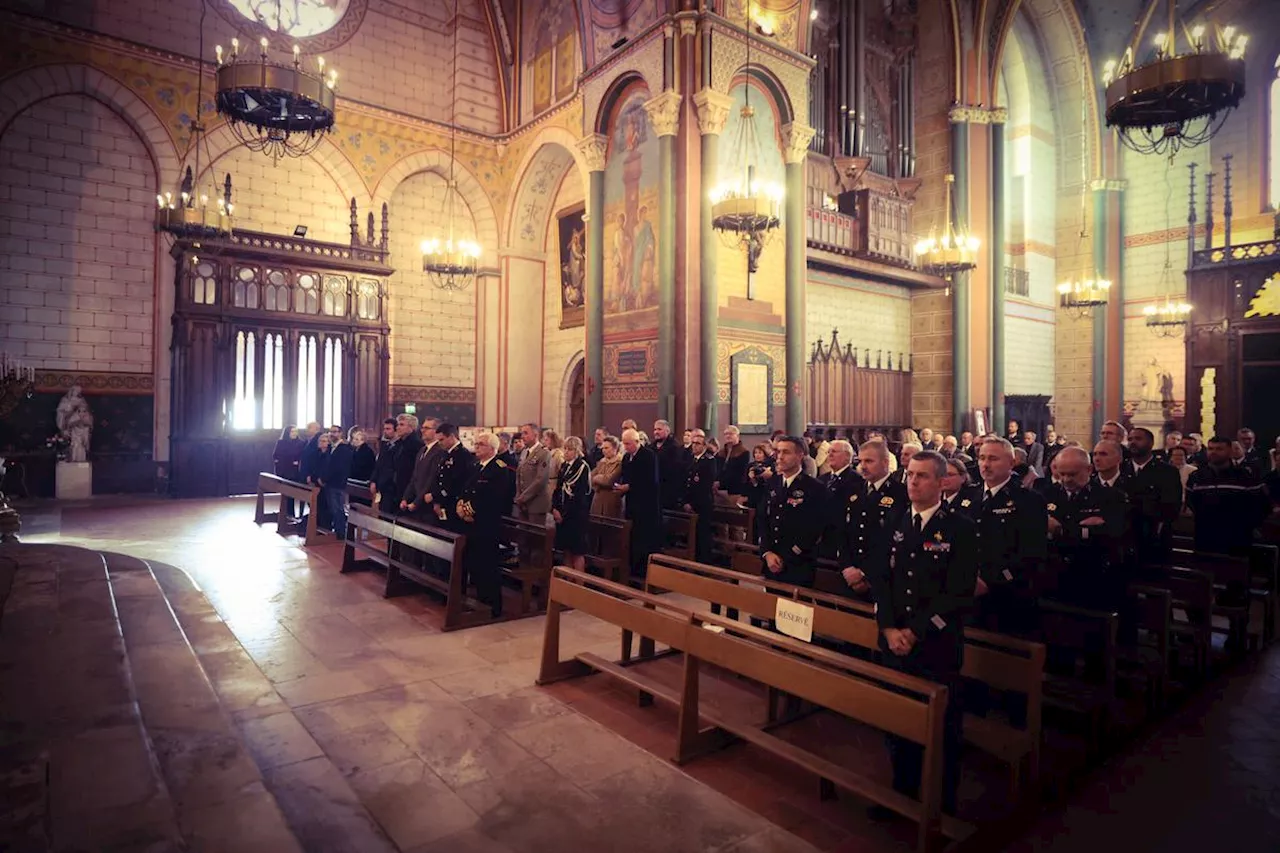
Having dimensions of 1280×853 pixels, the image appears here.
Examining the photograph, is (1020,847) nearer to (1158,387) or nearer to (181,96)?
(181,96)

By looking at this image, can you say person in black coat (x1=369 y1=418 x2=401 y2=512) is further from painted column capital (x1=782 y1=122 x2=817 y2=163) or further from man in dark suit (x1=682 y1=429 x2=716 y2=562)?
painted column capital (x1=782 y1=122 x2=817 y2=163)

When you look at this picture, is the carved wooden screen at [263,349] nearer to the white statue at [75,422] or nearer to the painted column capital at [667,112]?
the white statue at [75,422]

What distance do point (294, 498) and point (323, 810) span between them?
676 centimetres

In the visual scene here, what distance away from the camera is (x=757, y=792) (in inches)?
125

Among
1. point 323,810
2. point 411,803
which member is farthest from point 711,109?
point 323,810

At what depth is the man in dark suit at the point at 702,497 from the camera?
7.33 meters

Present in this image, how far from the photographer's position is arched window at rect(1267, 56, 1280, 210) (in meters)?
15.5

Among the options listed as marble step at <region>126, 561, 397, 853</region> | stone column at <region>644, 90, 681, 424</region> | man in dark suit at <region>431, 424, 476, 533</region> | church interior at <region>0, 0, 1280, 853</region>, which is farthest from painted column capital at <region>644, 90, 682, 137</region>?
marble step at <region>126, 561, 397, 853</region>

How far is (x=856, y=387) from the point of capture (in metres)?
14.8

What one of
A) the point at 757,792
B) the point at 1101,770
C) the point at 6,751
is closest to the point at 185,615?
the point at 6,751

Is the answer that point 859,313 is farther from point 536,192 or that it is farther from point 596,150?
point 536,192

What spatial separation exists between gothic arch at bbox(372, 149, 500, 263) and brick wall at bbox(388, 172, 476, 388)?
21cm

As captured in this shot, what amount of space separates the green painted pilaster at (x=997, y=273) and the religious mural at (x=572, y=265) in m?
8.56

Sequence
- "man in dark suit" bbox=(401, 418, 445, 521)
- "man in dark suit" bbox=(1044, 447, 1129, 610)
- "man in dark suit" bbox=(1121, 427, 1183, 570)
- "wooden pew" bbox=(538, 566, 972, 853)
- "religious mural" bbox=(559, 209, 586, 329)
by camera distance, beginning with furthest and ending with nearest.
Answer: "religious mural" bbox=(559, 209, 586, 329), "man in dark suit" bbox=(401, 418, 445, 521), "man in dark suit" bbox=(1121, 427, 1183, 570), "man in dark suit" bbox=(1044, 447, 1129, 610), "wooden pew" bbox=(538, 566, 972, 853)
